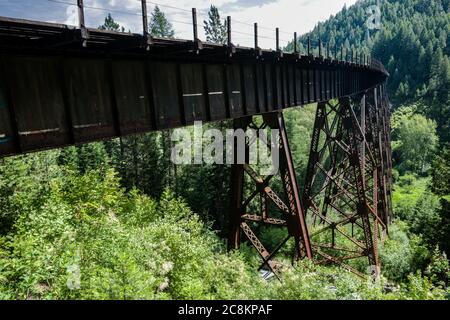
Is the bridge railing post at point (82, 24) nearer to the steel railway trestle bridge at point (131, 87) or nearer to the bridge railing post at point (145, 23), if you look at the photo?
the steel railway trestle bridge at point (131, 87)

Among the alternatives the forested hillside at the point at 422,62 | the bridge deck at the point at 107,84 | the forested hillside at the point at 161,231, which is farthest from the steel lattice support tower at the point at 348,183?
the forested hillside at the point at 422,62

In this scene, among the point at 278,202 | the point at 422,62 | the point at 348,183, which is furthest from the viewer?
the point at 422,62

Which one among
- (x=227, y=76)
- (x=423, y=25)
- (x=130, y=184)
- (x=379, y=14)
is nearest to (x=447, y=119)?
(x=423, y=25)

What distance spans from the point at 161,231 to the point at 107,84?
8.99 metres

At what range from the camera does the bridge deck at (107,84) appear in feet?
16.8

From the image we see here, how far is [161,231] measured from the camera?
1438 centimetres

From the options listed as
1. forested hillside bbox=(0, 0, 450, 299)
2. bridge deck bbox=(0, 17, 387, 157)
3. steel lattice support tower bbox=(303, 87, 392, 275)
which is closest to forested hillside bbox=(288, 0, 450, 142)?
forested hillside bbox=(0, 0, 450, 299)

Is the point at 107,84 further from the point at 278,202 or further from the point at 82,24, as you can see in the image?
the point at 278,202

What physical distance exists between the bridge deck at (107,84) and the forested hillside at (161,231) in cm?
349

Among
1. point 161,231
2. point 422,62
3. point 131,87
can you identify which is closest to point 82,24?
point 131,87

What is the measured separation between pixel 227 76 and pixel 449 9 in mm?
147086

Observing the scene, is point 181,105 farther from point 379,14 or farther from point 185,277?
point 379,14

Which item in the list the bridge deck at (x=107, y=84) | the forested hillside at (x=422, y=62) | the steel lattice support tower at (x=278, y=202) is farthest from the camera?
the forested hillside at (x=422, y=62)

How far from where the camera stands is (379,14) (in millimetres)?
158500
